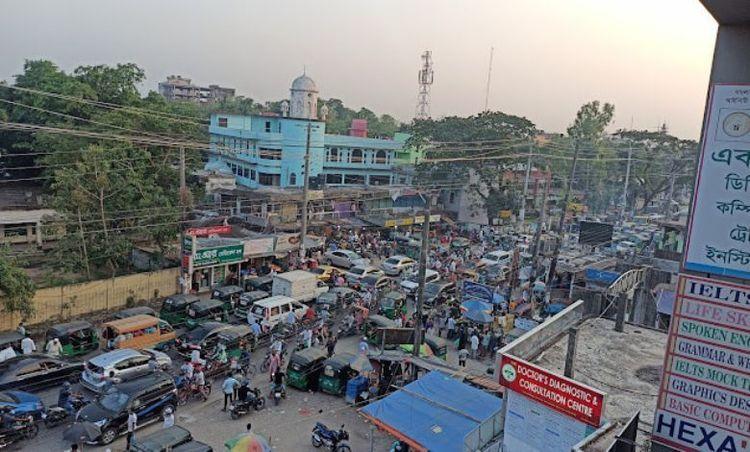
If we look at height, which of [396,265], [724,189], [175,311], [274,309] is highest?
[724,189]

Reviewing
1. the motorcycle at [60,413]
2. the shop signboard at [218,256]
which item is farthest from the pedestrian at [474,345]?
the motorcycle at [60,413]

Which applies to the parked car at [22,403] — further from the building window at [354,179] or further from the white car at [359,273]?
the building window at [354,179]

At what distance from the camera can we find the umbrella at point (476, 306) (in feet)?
67.6

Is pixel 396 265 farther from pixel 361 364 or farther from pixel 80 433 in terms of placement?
pixel 80 433

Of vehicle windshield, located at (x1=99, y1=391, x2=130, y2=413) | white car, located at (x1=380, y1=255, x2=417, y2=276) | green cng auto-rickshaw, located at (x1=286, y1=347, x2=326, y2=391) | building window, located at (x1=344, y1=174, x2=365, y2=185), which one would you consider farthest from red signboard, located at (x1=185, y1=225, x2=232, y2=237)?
building window, located at (x1=344, y1=174, x2=365, y2=185)

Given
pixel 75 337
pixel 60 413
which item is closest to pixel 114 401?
pixel 60 413

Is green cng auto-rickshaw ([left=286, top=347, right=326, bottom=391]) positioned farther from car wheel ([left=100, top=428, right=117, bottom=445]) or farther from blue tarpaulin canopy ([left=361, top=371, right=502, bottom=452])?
car wheel ([left=100, top=428, right=117, bottom=445])

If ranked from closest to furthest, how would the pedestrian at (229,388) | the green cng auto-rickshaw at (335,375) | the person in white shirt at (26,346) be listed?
the pedestrian at (229,388) → the green cng auto-rickshaw at (335,375) → the person in white shirt at (26,346)

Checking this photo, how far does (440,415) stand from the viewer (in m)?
11.7

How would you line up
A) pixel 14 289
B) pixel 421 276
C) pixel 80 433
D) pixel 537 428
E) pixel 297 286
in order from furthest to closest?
pixel 297 286 → pixel 14 289 → pixel 421 276 → pixel 80 433 → pixel 537 428

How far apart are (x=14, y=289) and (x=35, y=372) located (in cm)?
458

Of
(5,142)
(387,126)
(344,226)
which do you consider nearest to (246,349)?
(344,226)

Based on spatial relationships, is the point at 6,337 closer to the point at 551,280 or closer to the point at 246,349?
the point at 246,349

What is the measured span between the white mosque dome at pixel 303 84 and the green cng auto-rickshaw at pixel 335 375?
41006 millimetres
